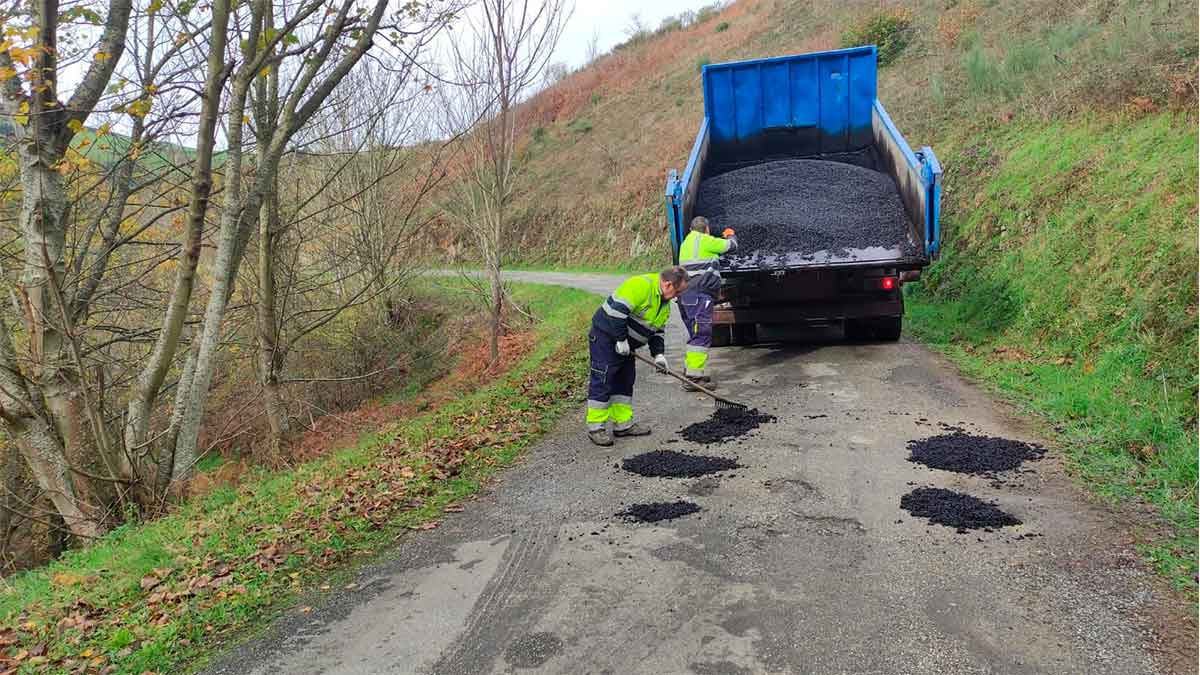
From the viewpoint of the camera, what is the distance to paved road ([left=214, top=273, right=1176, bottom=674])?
293 centimetres

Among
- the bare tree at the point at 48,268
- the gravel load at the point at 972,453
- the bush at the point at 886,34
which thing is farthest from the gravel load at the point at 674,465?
the bush at the point at 886,34

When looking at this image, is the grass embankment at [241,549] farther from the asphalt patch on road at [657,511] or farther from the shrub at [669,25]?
the shrub at [669,25]

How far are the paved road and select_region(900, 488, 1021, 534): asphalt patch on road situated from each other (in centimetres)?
8

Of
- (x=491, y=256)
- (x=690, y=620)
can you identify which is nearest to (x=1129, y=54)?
(x=491, y=256)

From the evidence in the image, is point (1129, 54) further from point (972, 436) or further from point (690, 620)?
point (690, 620)

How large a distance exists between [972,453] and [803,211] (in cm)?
395

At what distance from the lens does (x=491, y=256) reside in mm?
11266

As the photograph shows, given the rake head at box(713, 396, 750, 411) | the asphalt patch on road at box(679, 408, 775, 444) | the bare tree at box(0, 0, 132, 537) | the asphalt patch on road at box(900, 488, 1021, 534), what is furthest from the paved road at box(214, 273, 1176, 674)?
the bare tree at box(0, 0, 132, 537)

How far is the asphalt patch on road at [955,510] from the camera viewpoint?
12.9 feet

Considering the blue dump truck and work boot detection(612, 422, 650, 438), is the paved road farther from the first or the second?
the blue dump truck

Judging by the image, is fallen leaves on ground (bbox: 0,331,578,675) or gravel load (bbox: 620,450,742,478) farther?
gravel load (bbox: 620,450,742,478)

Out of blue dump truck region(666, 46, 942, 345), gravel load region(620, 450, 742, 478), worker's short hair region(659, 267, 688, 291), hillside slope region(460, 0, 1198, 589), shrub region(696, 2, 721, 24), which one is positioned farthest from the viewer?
shrub region(696, 2, 721, 24)

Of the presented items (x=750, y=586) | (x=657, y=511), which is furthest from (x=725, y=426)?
(x=750, y=586)

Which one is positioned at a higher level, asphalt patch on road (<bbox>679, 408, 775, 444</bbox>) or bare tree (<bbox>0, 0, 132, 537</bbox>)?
bare tree (<bbox>0, 0, 132, 537</bbox>)
